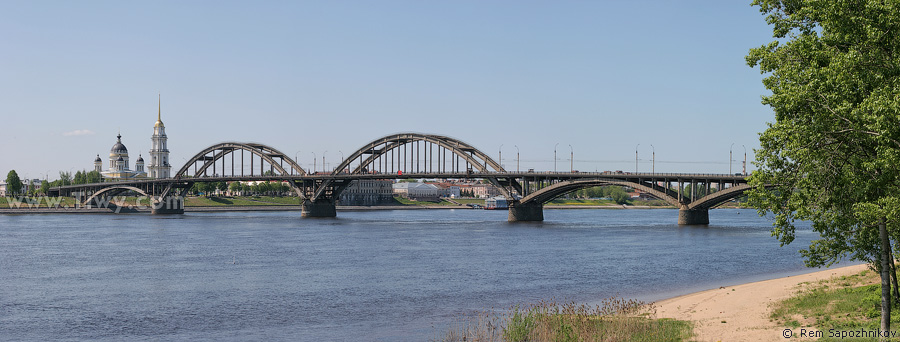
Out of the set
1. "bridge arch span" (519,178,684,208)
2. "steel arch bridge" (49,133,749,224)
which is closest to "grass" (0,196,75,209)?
"steel arch bridge" (49,133,749,224)

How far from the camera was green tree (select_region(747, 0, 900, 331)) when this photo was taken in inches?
655

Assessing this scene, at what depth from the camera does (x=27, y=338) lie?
26.2m

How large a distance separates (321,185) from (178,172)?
38586 millimetres

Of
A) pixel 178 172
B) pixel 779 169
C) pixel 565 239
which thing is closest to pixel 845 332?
pixel 779 169

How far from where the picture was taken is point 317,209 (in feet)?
470

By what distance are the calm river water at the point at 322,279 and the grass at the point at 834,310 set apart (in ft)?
30.6

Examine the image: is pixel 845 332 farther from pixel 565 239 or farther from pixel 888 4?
pixel 565 239

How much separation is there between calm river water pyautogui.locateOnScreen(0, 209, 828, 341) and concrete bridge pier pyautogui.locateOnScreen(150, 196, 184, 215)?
80.2m

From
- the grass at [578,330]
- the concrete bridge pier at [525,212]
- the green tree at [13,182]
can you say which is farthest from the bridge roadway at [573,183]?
the grass at [578,330]

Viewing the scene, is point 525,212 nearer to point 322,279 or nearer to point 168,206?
point 322,279

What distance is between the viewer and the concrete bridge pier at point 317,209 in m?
143

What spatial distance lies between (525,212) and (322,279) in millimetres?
77561

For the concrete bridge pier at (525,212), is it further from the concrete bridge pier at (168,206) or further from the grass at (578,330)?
the grass at (578,330)

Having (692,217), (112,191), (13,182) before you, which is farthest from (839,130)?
(13,182)
